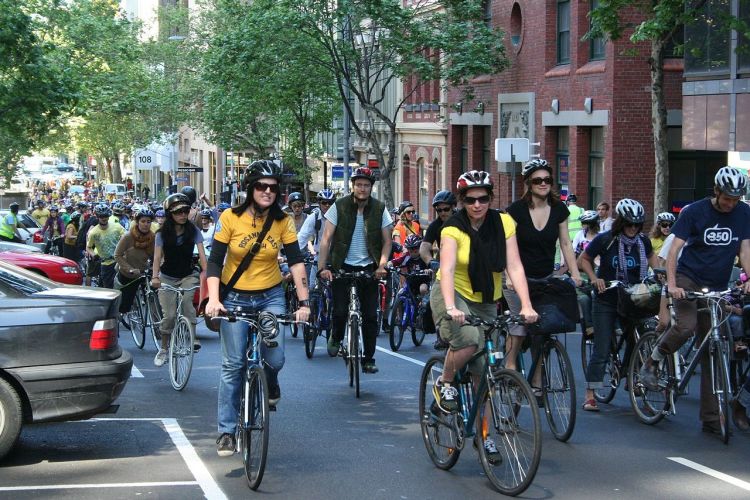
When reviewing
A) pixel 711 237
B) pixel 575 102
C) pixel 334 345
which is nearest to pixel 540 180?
pixel 711 237

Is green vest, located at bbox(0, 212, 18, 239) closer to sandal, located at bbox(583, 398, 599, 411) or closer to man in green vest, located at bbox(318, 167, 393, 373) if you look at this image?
man in green vest, located at bbox(318, 167, 393, 373)

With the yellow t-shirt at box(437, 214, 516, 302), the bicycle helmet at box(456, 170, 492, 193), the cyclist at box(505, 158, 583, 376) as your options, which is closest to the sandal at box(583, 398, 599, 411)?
the cyclist at box(505, 158, 583, 376)

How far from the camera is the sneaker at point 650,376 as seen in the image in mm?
10227

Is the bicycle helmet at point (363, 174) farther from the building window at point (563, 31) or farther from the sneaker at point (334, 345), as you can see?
the building window at point (563, 31)

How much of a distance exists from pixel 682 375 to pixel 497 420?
2.96 m

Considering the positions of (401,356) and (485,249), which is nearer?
(485,249)

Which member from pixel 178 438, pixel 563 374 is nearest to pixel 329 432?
pixel 178 438

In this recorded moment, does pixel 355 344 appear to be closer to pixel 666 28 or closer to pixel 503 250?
pixel 503 250

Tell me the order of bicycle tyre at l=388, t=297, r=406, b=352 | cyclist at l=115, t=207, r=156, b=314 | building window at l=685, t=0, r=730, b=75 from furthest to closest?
building window at l=685, t=0, r=730, b=75 → bicycle tyre at l=388, t=297, r=406, b=352 → cyclist at l=115, t=207, r=156, b=314

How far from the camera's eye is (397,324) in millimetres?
16875

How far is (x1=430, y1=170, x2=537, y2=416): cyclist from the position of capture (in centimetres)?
810

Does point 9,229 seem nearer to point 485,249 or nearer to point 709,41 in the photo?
point 709,41

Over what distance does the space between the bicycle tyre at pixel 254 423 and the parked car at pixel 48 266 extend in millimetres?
11704

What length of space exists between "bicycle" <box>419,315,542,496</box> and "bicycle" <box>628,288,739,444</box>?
180 cm
